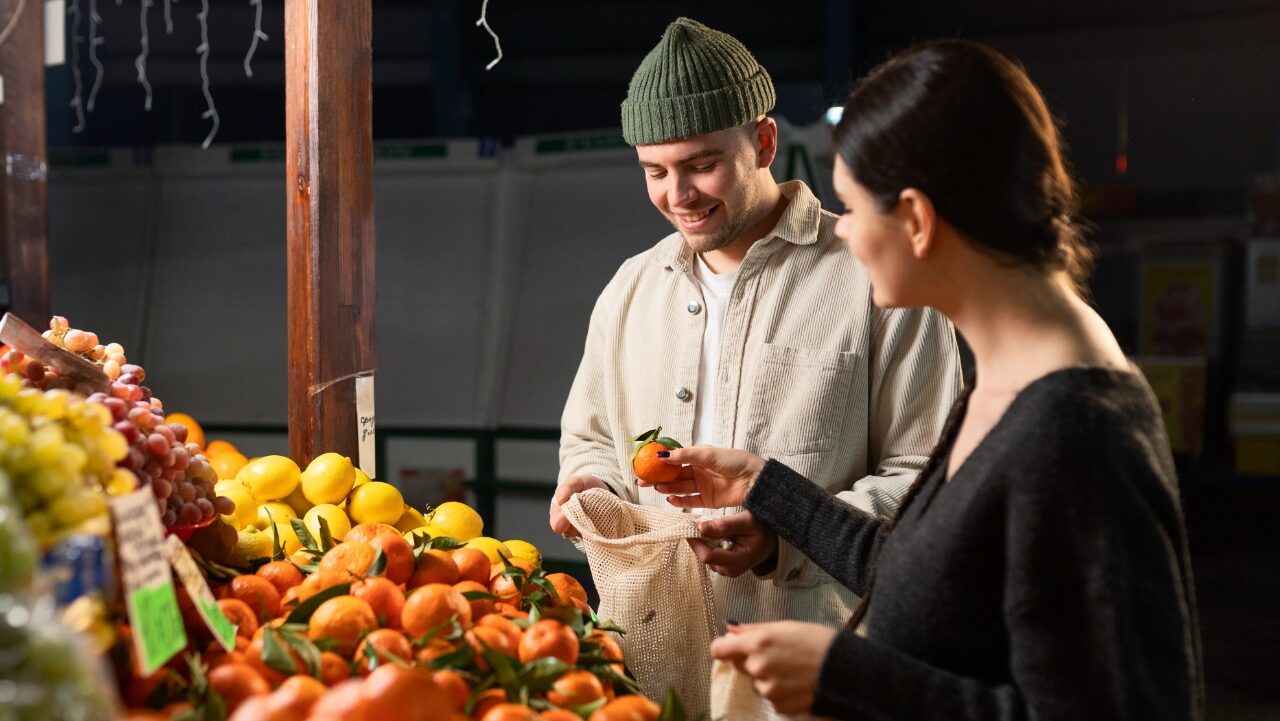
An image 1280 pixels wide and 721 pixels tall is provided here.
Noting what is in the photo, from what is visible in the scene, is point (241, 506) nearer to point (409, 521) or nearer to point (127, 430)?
point (409, 521)

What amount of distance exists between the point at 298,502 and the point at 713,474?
782 millimetres

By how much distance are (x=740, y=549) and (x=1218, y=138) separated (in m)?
8.77

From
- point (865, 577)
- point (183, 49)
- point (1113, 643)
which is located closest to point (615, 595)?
point (865, 577)

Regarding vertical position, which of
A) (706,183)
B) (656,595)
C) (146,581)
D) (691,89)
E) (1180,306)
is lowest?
(1180,306)

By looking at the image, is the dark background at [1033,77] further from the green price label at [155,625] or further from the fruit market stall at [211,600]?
the green price label at [155,625]

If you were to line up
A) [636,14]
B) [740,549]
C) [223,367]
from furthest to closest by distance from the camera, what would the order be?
[636,14] → [223,367] → [740,549]

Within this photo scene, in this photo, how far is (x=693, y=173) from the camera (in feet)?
6.51

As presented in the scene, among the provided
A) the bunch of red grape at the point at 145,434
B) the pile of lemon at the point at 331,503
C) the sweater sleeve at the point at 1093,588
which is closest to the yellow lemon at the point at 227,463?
the pile of lemon at the point at 331,503

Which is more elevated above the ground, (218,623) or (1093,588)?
(1093,588)

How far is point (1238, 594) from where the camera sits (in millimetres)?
6246

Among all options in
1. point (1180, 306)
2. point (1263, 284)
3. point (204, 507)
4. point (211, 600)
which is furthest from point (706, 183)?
point (1263, 284)

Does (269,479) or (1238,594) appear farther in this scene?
(1238,594)

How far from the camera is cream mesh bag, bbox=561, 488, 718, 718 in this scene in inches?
66.1

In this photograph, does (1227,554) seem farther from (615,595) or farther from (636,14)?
(615,595)
